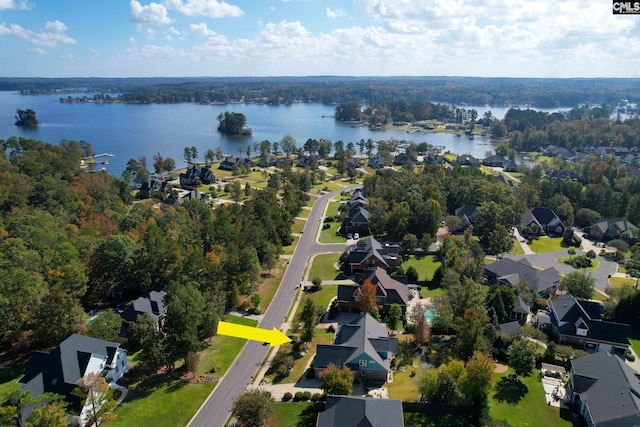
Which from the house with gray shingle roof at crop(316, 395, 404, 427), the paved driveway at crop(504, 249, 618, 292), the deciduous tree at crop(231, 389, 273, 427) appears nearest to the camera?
the house with gray shingle roof at crop(316, 395, 404, 427)

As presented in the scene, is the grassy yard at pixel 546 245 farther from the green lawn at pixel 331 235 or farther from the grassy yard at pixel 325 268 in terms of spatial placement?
the grassy yard at pixel 325 268

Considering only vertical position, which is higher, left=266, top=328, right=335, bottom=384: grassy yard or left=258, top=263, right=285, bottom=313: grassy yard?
left=258, top=263, right=285, bottom=313: grassy yard

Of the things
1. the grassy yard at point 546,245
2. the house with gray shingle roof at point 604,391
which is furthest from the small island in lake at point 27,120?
the house with gray shingle roof at point 604,391

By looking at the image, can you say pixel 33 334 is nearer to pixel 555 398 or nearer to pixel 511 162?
pixel 555 398

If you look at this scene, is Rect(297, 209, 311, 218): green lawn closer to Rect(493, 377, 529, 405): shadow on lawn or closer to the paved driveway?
the paved driveway

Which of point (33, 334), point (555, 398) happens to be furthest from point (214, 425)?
point (555, 398)

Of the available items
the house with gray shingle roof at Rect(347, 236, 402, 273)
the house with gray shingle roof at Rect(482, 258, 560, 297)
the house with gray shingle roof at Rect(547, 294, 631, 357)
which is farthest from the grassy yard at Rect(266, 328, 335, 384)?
the house with gray shingle roof at Rect(482, 258, 560, 297)

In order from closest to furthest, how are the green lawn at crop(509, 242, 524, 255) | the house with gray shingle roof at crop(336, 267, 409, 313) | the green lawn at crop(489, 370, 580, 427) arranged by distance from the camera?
the green lawn at crop(489, 370, 580, 427) → the house with gray shingle roof at crop(336, 267, 409, 313) → the green lawn at crop(509, 242, 524, 255)
